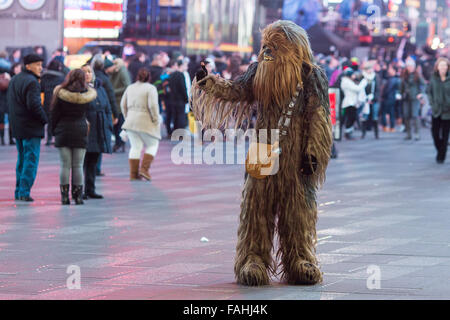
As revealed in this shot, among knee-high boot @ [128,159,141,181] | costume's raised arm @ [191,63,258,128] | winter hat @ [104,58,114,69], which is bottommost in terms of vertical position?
knee-high boot @ [128,159,141,181]

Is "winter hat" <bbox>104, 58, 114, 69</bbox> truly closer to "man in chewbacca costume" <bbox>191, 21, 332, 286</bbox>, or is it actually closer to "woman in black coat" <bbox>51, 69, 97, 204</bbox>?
"woman in black coat" <bbox>51, 69, 97, 204</bbox>

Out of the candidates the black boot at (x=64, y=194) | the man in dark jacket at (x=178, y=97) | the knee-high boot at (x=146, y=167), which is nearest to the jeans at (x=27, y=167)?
the black boot at (x=64, y=194)

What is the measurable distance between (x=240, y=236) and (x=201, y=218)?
393cm

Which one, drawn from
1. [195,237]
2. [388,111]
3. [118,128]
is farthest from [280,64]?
[388,111]

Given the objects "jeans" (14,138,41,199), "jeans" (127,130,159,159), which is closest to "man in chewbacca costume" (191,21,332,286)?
"jeans" (14,138,41,199)

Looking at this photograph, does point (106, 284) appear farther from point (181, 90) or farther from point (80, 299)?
point (181, 90)

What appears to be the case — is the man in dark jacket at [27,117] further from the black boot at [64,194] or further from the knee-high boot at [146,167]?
the knee-high boot at [146,167]

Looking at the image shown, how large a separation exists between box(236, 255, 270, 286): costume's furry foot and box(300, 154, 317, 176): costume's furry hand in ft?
2.37

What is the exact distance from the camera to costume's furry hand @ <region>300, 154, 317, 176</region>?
25.4 ft

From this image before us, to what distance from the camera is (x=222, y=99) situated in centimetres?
791

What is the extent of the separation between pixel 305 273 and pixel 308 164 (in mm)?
783

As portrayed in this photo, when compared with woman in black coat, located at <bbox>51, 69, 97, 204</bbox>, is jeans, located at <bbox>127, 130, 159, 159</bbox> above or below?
below

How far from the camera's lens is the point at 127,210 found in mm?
12398

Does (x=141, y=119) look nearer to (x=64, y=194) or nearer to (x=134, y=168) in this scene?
(x=134, y=168)
